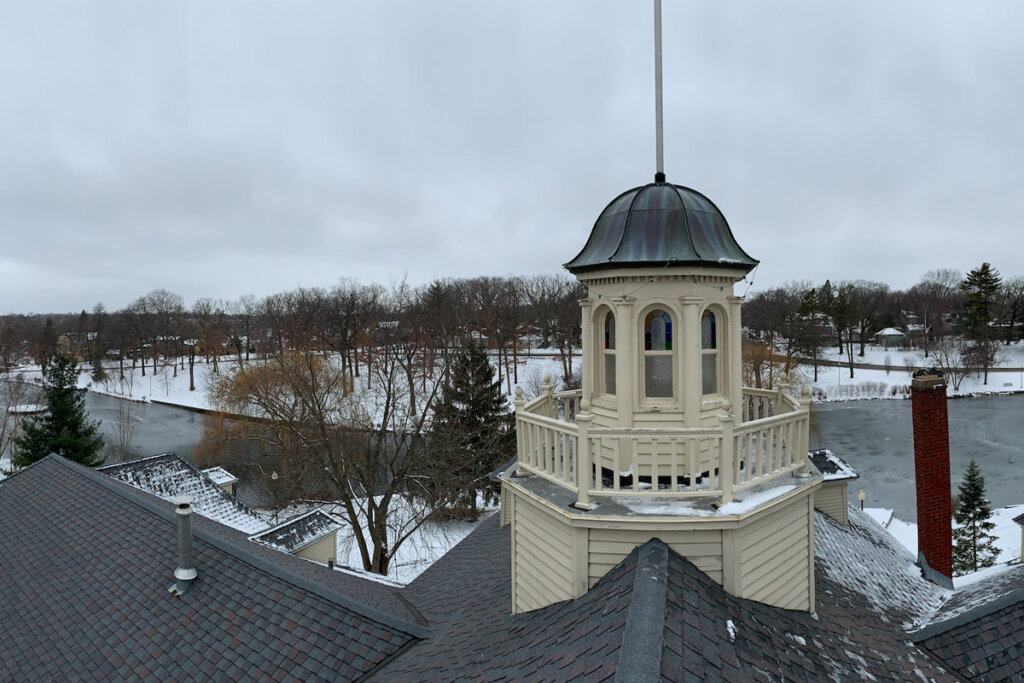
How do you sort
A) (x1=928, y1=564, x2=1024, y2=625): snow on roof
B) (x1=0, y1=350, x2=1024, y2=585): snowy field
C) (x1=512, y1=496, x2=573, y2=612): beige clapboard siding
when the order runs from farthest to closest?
1. (x1=0, y1=350, x2=1024, y2=585): snowy field
2. (x1=928, y1=564, x2=1024, y2=625): snow on roof
3. (x1=512, y1=496, x2=573, y2=612): beige clapboard siding

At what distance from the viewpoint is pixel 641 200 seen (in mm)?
5707

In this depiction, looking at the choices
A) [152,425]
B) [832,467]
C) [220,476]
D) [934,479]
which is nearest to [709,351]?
[934,479]

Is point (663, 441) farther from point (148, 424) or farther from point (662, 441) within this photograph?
point (148, 424)

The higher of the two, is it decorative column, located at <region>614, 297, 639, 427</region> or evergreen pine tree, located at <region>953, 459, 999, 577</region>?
decorative column, located at <region>614, 297, 639, 427</region>

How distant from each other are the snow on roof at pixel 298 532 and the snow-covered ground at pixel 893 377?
4272cm

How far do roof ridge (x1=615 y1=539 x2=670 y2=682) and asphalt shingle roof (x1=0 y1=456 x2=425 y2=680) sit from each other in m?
3.35

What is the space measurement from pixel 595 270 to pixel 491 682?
3.83 m

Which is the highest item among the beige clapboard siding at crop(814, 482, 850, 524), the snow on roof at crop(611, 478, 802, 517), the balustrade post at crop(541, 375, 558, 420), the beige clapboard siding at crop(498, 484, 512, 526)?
the balustrade post at crop(541, 375, 558, 420)

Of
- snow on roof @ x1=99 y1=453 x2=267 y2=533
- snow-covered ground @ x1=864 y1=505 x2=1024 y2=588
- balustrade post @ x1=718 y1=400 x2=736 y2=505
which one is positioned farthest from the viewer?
snow-covered ground @ x1=864 y1=505 x2=1024 y2=588

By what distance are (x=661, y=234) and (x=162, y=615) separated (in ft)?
24.2

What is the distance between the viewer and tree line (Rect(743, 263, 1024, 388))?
55938 millimetres

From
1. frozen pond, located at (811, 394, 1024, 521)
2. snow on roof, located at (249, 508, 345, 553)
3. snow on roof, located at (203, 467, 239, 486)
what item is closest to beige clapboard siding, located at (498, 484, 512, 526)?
snow on roof, located at (249, 508, 345, 553)

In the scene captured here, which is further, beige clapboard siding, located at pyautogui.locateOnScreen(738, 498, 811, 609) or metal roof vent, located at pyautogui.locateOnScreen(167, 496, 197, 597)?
metal roof vent, located at pyautogui.locateOnScreen(167, 496, 197, 597)

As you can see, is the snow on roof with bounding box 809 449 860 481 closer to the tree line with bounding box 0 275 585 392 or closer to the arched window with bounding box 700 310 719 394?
the arched window with bounding box 700 310 719 394
